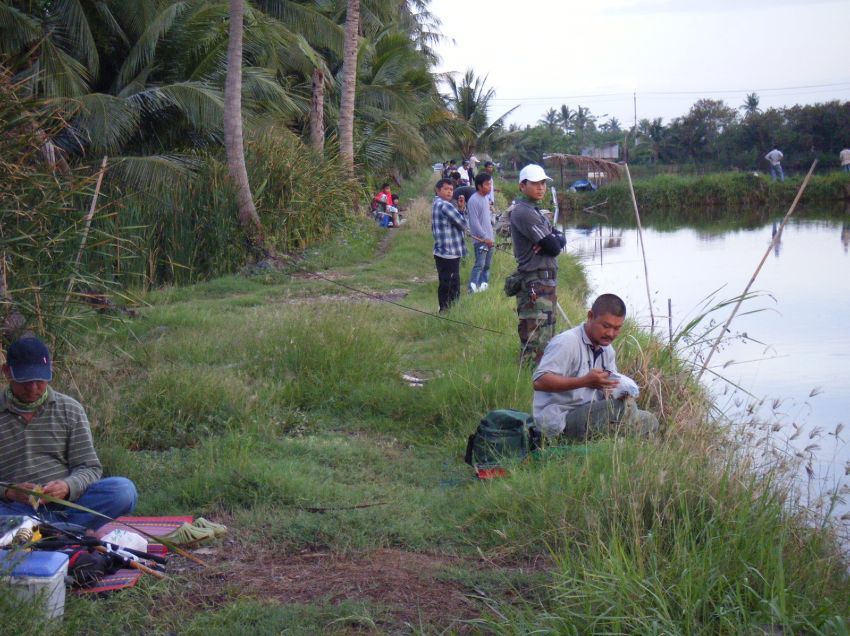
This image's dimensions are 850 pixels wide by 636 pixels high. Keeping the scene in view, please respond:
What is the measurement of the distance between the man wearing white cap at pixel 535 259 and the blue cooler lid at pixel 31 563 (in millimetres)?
4568

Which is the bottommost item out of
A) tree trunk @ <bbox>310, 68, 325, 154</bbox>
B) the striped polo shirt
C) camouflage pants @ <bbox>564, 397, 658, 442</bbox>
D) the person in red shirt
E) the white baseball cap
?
camouflage pants @ <bbox>564, 397, 658, 442</bbox>

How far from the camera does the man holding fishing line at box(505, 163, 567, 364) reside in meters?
7.67

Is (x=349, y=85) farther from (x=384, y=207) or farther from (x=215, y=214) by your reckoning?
(x=215, y=214)

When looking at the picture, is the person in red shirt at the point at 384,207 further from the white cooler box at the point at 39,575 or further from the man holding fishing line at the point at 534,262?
the white cooler box at the point at 39,575

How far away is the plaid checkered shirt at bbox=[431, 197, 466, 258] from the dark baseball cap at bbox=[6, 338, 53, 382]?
22.7 feet

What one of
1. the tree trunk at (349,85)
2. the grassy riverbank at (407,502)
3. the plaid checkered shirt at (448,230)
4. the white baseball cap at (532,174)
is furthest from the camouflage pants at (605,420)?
the tree trunk at (349,85)

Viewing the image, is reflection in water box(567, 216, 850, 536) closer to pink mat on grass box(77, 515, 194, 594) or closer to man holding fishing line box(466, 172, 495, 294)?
man holding fishing line box(466, 172, 495, 294)

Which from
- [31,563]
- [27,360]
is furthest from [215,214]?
[31,563]

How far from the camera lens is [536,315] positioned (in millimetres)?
7754

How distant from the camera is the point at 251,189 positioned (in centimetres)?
1667

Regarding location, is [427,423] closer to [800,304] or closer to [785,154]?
[800,304]

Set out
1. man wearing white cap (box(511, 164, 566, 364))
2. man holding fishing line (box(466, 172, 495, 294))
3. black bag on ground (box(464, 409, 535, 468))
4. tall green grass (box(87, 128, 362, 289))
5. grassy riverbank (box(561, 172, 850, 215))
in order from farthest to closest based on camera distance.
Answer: grassy riverbank (box(561, 172, 850, 215)) → tall green grass (box(87, 128, 362, 289)) → man holding fishing line (box(466, 172, 495, 294)) → man wearing white cap (box(511, 164, 566, 364)) → black bag on ground (box(464, 409, 535, 468))

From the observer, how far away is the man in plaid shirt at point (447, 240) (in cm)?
1123

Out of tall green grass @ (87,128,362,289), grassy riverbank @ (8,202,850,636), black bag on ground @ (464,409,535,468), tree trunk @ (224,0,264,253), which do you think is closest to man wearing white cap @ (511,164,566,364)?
grassy riverbank @ (8,202,850,636)
